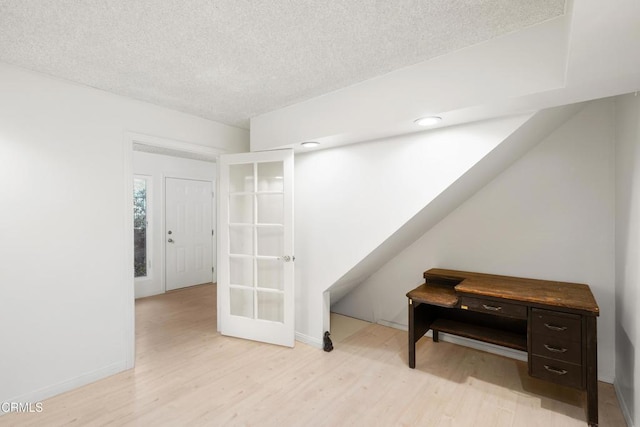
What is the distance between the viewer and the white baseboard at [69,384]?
2.04 m

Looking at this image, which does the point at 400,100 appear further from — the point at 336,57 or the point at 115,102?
the point at 115,102

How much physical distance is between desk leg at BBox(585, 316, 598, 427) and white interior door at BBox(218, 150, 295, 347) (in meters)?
2.16

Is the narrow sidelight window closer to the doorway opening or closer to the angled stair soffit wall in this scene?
the doorway opening

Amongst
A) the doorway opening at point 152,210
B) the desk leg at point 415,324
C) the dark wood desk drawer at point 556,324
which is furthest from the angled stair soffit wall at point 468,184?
the doorway opening at point 152,210

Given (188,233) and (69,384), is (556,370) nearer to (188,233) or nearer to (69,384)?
(69,384)

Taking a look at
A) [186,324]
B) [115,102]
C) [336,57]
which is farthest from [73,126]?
[186,324]

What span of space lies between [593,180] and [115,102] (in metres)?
3.82

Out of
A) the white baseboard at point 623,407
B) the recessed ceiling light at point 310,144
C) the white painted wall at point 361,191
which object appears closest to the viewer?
the white baseboard at point 623,407

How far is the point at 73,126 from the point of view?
2.24 meters

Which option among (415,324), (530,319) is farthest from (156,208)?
(530,319)

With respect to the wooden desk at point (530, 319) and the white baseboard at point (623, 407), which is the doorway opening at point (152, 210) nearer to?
the wooden desk at point (530, 319)

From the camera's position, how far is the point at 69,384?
7.28ft

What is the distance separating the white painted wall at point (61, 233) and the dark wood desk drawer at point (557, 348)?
3.10 metres

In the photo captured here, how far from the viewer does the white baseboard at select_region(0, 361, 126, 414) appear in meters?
2.04
